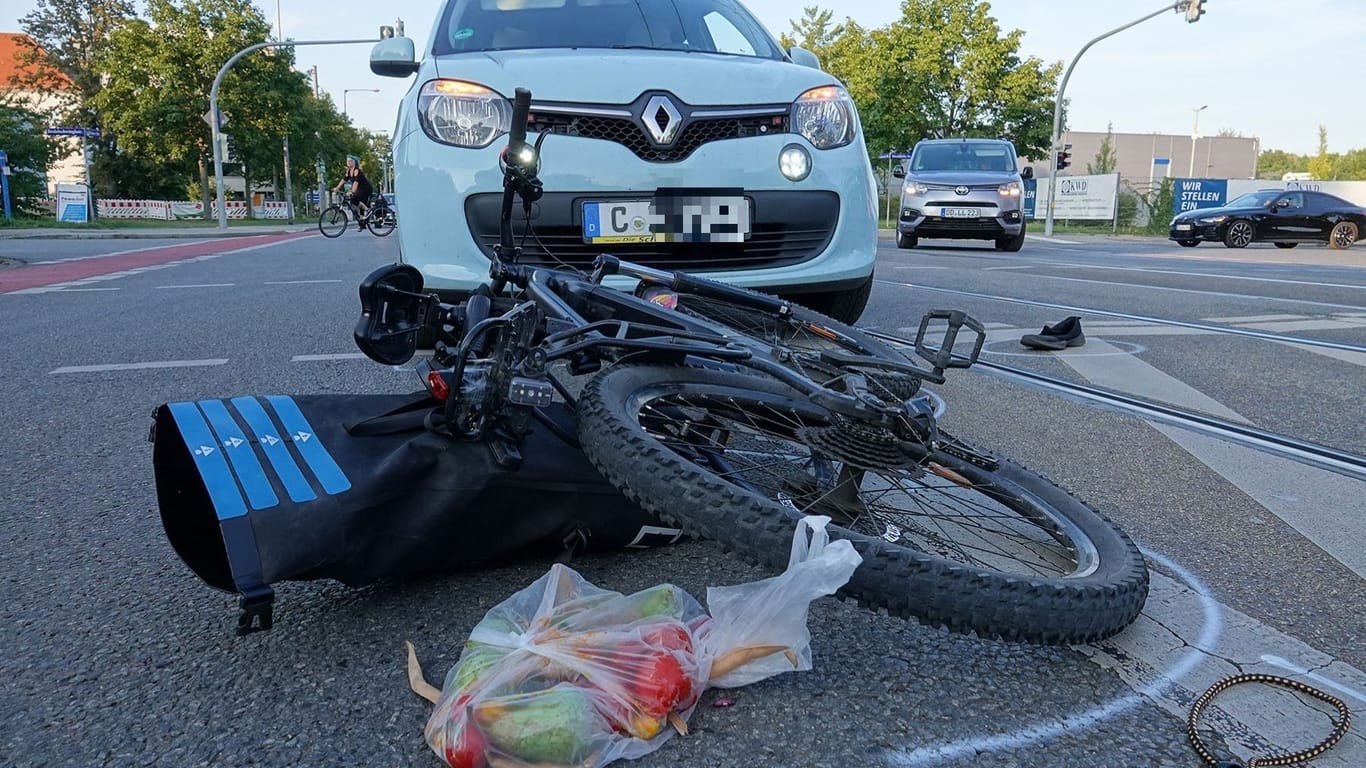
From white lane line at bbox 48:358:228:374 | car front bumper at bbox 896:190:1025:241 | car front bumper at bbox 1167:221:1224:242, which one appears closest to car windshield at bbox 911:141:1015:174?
car front bumper at bbox 896:190:1025:241

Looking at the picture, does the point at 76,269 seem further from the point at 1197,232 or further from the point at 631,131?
the point at 1197,232

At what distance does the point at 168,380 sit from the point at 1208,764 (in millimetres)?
4007

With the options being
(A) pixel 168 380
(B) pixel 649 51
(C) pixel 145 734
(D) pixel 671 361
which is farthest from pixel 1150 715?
(A) pixel 168 380

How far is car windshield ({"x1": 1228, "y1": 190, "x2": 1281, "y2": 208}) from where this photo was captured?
20.5 m

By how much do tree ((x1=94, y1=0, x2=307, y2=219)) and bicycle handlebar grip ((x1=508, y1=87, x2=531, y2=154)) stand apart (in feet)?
155

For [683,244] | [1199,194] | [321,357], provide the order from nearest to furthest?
1. [683,244]
2. [321,357]
3. [1199,194]

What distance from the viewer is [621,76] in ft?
10.6

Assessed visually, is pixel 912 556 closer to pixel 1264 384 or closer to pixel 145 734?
pixel 145 734

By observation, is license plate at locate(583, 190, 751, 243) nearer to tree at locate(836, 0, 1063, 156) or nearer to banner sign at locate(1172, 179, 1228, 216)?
banner sign at locate(1172, 179, 1228, 216)

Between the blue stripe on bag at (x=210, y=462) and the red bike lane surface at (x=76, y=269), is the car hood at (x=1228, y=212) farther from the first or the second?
the blue stripe on bag at (x=210, y=462)

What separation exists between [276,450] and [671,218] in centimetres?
187

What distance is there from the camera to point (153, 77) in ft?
142

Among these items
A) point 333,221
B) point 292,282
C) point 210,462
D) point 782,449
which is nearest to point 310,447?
point 210,462

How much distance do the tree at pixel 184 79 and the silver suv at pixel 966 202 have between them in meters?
38.5
